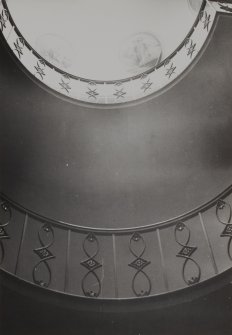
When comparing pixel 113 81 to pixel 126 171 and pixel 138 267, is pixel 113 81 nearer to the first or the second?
pixel 126 171

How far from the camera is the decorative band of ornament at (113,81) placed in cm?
640

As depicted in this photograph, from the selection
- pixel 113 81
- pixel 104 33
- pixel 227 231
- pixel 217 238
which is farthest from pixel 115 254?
pixel 104 33

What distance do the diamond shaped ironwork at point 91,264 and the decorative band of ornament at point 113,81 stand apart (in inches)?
130

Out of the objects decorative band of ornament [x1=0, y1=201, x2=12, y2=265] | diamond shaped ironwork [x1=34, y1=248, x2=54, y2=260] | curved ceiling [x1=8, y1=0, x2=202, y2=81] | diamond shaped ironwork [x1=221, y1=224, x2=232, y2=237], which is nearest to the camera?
decorative band of ornament [x1=0, y1=201, x2=12, y2=265]

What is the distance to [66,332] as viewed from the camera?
4523 mm

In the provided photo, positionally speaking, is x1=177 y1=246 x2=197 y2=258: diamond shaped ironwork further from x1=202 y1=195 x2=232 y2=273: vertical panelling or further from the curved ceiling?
the curved ceiling

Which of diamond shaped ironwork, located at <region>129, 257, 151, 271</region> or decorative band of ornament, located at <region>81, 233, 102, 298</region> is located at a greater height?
diamond shaped ironwork, located at <region>129, 257, 151, 271</region>

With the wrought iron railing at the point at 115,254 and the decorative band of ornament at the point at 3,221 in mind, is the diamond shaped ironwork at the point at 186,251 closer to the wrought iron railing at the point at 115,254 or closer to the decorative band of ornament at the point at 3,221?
the wrought iron railing at the point at 115,254

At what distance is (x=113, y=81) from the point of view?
26.9 feet

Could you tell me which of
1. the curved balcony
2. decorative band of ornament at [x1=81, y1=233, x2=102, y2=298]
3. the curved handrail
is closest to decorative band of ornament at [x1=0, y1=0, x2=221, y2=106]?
the curved balcony

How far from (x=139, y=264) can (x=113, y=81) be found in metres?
Result: 4.30

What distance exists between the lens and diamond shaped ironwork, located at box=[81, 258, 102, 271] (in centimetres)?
513

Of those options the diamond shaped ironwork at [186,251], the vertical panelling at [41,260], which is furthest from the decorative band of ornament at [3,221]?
the diamond shaped ironwork at [186,251]

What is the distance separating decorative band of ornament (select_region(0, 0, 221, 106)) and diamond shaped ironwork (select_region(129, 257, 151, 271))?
126 inches
